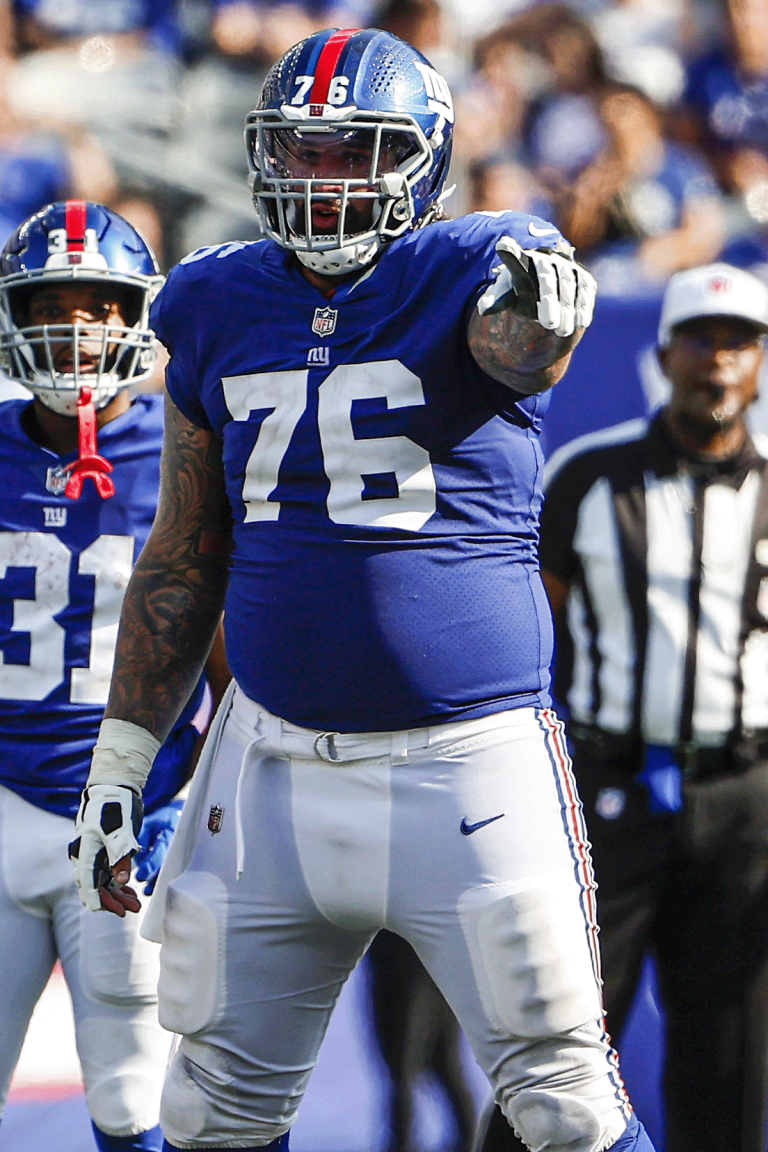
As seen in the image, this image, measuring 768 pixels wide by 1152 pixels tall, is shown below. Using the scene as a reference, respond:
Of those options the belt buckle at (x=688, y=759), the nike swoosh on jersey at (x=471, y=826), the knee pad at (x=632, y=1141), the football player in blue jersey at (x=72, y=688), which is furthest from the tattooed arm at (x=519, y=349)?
the belt buckle at (x=688, y=759)

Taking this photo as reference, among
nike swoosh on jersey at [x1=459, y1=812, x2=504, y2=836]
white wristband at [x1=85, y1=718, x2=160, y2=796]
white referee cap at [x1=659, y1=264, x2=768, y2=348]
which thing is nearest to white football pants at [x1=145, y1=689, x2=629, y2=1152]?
nike swoosh on jersey at [x1=459, y1=812, x2=504, y2=836]

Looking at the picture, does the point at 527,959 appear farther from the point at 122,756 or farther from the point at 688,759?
the point at 688,759

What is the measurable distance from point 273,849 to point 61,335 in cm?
106

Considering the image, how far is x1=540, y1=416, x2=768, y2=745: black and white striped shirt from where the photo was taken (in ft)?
8.21

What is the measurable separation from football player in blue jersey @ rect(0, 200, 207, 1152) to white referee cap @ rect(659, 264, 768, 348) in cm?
100

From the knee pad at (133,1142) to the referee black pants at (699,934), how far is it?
80 centimetres

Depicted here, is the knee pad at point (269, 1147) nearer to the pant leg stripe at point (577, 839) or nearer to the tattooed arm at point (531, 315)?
the pant leg stripe at point (577, 839)

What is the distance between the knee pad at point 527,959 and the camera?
1.46 m

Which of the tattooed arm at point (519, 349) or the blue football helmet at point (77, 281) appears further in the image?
the blue football helmet at point (77, 281)

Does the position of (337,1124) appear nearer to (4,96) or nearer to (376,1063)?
(376,1063)

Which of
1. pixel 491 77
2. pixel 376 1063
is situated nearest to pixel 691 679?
pixel 376 1063

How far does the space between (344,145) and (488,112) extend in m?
3.39

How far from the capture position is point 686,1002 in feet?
7.93

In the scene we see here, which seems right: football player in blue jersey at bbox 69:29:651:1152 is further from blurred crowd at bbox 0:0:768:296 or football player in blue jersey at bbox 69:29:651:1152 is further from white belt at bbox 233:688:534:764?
blurred crowd at bbox 0:0:768:296
